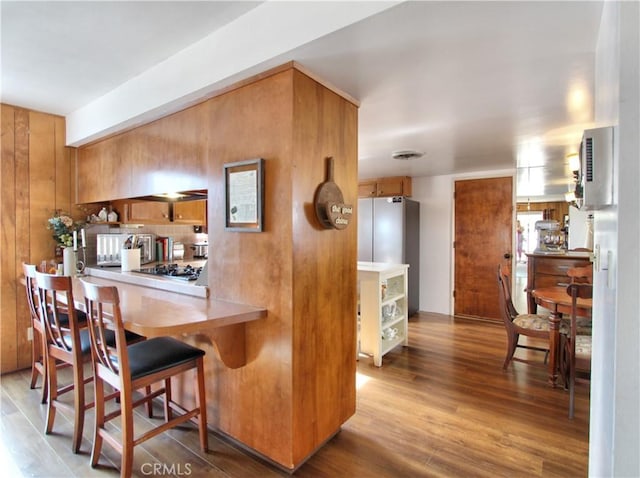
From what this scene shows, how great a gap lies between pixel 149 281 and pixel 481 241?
4321mm

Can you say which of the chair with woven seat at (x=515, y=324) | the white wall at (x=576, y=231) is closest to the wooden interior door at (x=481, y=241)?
the chair with woven seat at (x=515, y=324)

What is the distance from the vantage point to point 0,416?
2291 mm

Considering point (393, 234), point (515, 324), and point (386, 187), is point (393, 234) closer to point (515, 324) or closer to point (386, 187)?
point (386, 187)

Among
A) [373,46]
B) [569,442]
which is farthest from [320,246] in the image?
[569,442]

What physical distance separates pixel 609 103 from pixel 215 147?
6.08ft

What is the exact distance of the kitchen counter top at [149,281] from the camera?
216 centimetres

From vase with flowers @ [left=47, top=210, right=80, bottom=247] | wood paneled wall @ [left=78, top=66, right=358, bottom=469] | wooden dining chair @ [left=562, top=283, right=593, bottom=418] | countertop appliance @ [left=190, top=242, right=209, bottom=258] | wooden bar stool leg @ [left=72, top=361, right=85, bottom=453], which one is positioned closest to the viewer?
wood paneled wall @ [left=78, top=66, right=358, bottom=469]

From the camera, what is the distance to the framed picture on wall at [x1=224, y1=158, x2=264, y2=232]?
179 centimetres

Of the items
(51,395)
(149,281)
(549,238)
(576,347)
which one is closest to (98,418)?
(51,395)

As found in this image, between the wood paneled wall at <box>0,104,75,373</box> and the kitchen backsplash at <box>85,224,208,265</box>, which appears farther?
the kitchen backsplash at <box>85,224,208,265</box>

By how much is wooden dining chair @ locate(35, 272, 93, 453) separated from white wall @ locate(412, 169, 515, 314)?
446 centimetres

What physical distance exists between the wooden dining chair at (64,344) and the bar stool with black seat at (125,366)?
16cm

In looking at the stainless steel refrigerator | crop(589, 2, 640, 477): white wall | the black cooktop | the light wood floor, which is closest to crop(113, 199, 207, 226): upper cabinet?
the black cooktop

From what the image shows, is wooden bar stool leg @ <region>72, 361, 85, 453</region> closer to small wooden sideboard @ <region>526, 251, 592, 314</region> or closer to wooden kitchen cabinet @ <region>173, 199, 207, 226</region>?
wooden kitchen cabinet @ <region>173, 199, 207, 226</region>
